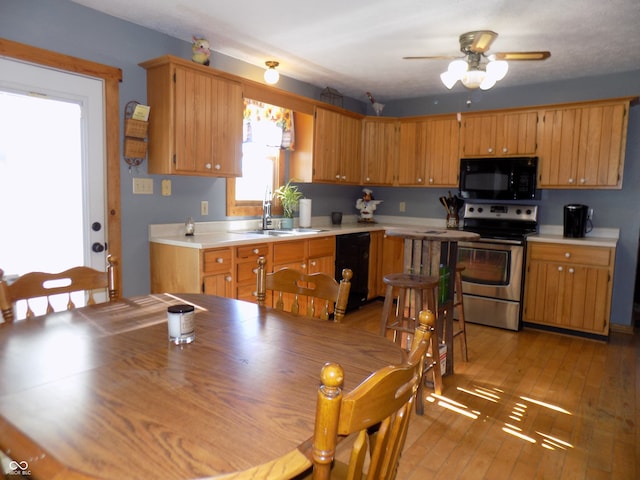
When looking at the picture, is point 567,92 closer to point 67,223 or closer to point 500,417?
point 500,417

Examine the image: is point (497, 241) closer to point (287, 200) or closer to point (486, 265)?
point (486, 265)

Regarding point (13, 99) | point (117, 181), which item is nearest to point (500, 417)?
point (117, 181)

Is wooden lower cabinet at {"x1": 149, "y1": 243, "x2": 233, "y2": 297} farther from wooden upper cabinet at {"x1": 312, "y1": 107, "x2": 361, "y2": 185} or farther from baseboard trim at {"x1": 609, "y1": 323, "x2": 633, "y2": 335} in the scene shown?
baseboard trim at {"x1": 609, "y1": 323, "x2": 633, "y2": 335}

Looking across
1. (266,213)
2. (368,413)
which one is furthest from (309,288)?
(266,213)

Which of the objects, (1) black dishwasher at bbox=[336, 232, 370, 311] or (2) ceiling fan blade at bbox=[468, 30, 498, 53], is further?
(1) black dishwasher at bbox=[336, 232, 370, 311]

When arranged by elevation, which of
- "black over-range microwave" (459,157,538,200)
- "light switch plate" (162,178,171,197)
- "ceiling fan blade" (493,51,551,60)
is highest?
"ceiling fan blade" (493,51,551,60)

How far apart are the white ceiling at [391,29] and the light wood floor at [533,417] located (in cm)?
238

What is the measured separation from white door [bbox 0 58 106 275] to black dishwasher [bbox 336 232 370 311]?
2.14 m

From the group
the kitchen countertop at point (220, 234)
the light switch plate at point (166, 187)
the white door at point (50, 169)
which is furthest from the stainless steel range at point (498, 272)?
the white door at point (50, 169)

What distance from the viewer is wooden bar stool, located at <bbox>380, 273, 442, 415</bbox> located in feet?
8.29

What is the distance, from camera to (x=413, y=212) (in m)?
5.26

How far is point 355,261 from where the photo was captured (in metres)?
4.42

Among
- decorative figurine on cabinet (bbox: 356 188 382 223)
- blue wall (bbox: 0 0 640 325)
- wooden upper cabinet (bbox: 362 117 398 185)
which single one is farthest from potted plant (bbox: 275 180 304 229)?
decorative figurine on cabinet (bbox: 356 188 382 223)

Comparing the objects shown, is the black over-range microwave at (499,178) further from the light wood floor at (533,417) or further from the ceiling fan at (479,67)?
the ceiling fan at (479,67)
